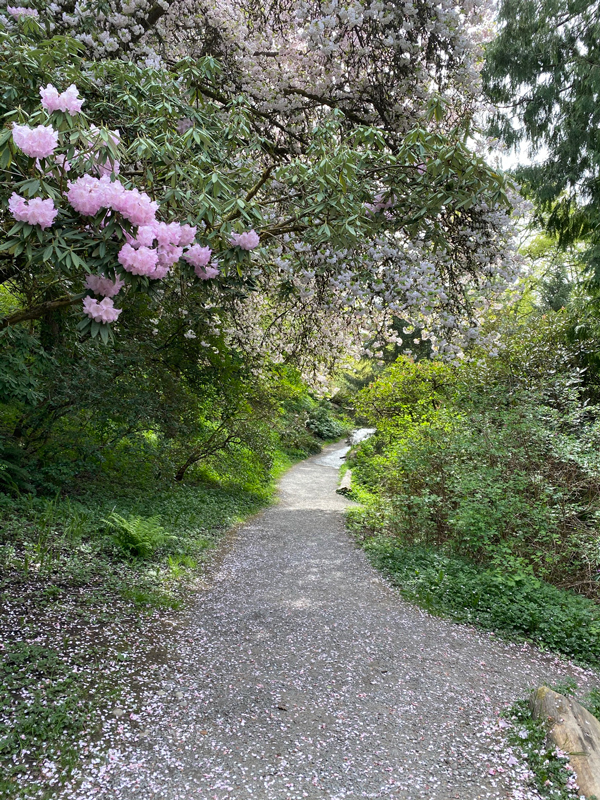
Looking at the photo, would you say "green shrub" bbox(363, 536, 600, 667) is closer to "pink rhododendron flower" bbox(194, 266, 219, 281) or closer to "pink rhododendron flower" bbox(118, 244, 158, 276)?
"pink rhododendron flower" bbox(194, 266, 219, 281)

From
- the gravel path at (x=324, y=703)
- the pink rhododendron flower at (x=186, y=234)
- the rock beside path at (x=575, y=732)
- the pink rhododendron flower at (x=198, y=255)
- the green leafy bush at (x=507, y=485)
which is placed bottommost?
the gravel path at (x=324, y=703)

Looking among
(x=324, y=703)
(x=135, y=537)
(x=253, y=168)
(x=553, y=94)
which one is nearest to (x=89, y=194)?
(x=253, y=168)

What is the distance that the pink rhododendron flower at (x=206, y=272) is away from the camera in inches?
87.9

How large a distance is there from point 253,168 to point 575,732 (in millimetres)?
4379

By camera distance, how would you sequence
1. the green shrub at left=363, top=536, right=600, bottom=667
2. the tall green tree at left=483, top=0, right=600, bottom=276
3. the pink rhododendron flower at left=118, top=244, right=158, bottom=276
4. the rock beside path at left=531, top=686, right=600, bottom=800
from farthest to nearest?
the tall green tree at left=483, top=0, right=600, bottom=276
the green shrub at left=363, top=536, right=600, bottom=667
the rock beside path at left=531, top=686, right=600, bottom=800
the pink rhododendron flower at left=118, top=244, right=158, bottom=276

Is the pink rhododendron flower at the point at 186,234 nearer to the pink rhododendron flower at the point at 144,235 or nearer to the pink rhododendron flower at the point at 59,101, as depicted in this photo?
the pink rhododendron flower at the point at 144,235

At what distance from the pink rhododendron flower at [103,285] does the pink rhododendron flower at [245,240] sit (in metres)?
0.66

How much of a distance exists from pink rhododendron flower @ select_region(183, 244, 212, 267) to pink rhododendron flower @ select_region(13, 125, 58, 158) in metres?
0.65

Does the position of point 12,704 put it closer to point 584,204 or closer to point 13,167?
point 13,167

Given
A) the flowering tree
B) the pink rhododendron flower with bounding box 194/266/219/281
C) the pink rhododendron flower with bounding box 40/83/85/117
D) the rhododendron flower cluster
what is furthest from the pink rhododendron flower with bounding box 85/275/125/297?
the pink rhododendron flower with bounding box 40/83/85/117

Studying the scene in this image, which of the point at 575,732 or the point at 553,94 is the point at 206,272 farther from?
the point at 553,94

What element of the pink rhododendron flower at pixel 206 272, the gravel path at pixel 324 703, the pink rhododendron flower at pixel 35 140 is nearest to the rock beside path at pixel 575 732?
the gravel path at pixel 324 703

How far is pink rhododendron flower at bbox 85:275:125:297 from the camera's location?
185 centimetres

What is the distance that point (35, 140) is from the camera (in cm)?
165
